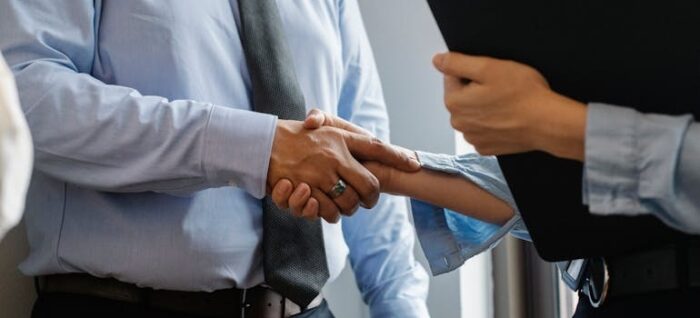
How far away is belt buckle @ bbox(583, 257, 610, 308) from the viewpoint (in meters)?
0.85

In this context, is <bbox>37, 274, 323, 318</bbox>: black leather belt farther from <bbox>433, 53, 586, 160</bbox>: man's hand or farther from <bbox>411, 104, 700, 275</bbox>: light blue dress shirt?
<bbox>411, 104, 700, 275</bbox>: light blue dress shirt

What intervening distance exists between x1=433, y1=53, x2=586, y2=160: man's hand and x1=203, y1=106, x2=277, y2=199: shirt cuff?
38 cm

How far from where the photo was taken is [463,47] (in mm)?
826

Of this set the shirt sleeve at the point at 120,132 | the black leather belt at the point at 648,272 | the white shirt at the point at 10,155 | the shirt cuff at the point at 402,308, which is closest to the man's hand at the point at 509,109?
the black leather belt at the point at 648,272

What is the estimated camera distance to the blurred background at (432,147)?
170cm

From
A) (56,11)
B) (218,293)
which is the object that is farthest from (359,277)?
(56,11)

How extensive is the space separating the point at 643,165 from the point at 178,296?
2.26ft

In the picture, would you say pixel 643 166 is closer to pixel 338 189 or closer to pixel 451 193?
pixel 451 193

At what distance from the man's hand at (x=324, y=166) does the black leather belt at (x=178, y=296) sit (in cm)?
15

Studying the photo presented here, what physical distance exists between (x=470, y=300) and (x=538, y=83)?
98cm

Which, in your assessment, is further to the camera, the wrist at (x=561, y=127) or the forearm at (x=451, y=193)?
the forearm at (x=451, y=193)

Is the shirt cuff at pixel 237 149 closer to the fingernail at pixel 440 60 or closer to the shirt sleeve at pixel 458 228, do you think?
the shirt sleeve at pixel 458 228

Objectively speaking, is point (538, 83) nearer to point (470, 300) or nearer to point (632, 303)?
point (632, 303)

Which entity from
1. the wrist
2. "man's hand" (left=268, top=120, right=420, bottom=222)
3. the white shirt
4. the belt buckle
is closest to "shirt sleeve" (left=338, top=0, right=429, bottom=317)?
"man's hand" (left=268, top=120, right=420, bottom=222)
